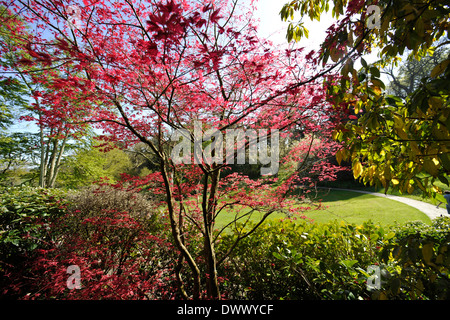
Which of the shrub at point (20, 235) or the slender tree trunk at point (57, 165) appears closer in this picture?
the shrub at point (20, 235)

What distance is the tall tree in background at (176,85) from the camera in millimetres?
1780

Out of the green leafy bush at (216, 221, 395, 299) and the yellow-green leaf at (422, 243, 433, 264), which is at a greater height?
the yellow-green leaf at (422, 243, 433, 264)

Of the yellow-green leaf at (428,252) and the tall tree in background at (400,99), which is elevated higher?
the tall tree in background at (400,99)

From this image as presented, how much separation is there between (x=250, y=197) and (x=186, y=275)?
1845mm

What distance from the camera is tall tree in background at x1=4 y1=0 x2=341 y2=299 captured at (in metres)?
1.78

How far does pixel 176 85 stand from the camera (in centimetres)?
201

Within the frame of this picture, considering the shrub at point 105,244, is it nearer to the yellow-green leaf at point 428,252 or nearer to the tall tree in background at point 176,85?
the tall tree in background at point 176,85

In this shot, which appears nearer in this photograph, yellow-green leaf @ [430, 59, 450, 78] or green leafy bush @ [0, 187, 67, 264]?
yellow-green leaf @ [430, 59, 450, 78]

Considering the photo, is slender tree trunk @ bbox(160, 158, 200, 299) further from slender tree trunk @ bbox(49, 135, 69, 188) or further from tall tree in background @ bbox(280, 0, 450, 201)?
slender tree trunk @ bbox(49, 135, 69, 188)

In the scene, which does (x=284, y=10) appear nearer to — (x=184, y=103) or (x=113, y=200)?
(x=184, y=103)
